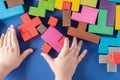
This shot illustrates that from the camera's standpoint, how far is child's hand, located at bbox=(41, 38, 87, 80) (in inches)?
35.1

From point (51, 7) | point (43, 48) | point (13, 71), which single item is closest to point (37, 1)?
point (51, 7)

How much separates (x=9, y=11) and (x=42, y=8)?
0.12m

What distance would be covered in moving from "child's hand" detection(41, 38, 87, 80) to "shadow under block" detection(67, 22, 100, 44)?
3cm

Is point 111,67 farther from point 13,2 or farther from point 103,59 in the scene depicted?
point 13,2

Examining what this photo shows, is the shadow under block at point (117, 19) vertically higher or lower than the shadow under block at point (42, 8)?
lower

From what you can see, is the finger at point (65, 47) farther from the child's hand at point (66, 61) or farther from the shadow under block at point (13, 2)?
the shadow under block at point (13, 2)

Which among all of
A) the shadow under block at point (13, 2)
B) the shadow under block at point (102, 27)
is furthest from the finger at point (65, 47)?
the shadow under block at point (13, 2)

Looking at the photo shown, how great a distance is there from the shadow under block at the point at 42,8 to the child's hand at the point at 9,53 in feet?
0.33

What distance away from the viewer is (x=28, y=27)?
93cm

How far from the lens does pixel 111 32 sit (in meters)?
0.92

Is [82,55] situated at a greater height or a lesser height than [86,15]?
lesser

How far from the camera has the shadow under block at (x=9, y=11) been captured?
922mm

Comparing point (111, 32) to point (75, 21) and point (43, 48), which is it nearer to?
point (75, 21)

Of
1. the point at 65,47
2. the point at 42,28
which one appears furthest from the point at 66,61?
the point at 42,28
